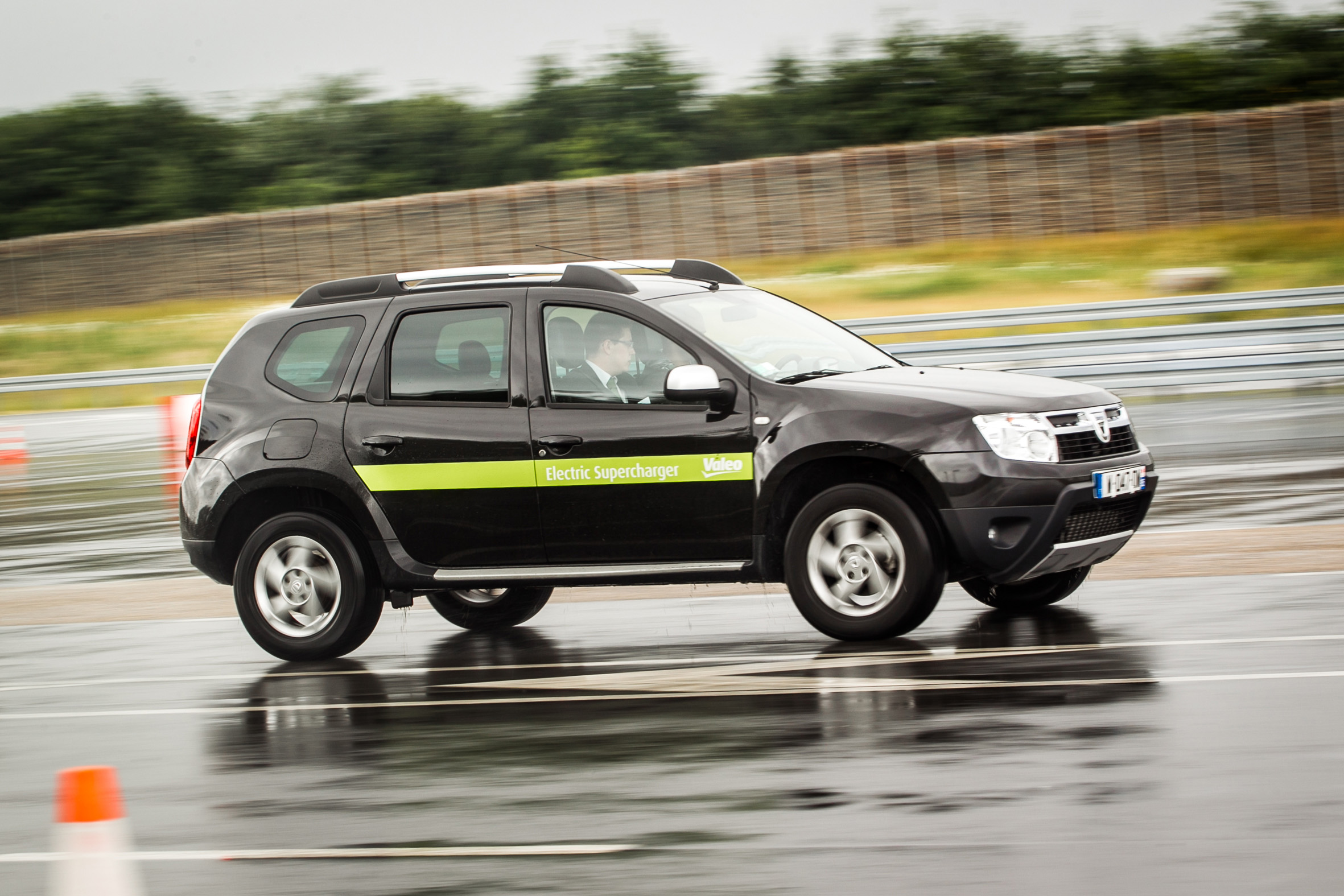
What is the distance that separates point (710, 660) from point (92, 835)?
4702 millimetres

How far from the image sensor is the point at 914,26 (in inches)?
1801

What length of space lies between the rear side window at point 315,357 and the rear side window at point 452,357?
308 millimetres

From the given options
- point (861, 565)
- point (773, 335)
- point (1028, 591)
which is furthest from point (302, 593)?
point (1028, 591)

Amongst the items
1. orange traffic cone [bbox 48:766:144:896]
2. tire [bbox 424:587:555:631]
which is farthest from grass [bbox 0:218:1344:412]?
orange traffic cone [bbox 48:766:144:896]

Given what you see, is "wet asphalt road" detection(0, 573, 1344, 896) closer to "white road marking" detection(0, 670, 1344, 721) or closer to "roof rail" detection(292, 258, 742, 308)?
"white road marking" detection(0, 670, 1344, 721)

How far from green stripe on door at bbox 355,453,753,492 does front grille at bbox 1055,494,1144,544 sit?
57.6 inches

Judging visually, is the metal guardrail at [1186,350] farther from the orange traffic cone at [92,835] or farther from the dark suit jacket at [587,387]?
the orange traffic cone at [92,835]

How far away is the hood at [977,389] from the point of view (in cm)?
822

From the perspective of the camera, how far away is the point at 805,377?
8664 mm

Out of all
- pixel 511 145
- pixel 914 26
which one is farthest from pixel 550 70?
pixel 914 26

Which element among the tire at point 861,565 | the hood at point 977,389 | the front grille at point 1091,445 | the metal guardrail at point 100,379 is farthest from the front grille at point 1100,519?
the metal guardrail at point 100,379

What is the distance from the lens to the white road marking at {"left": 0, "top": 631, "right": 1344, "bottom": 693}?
7938mm

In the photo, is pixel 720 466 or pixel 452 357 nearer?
pixel 720 466

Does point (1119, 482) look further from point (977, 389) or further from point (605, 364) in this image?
point (605, 364)
